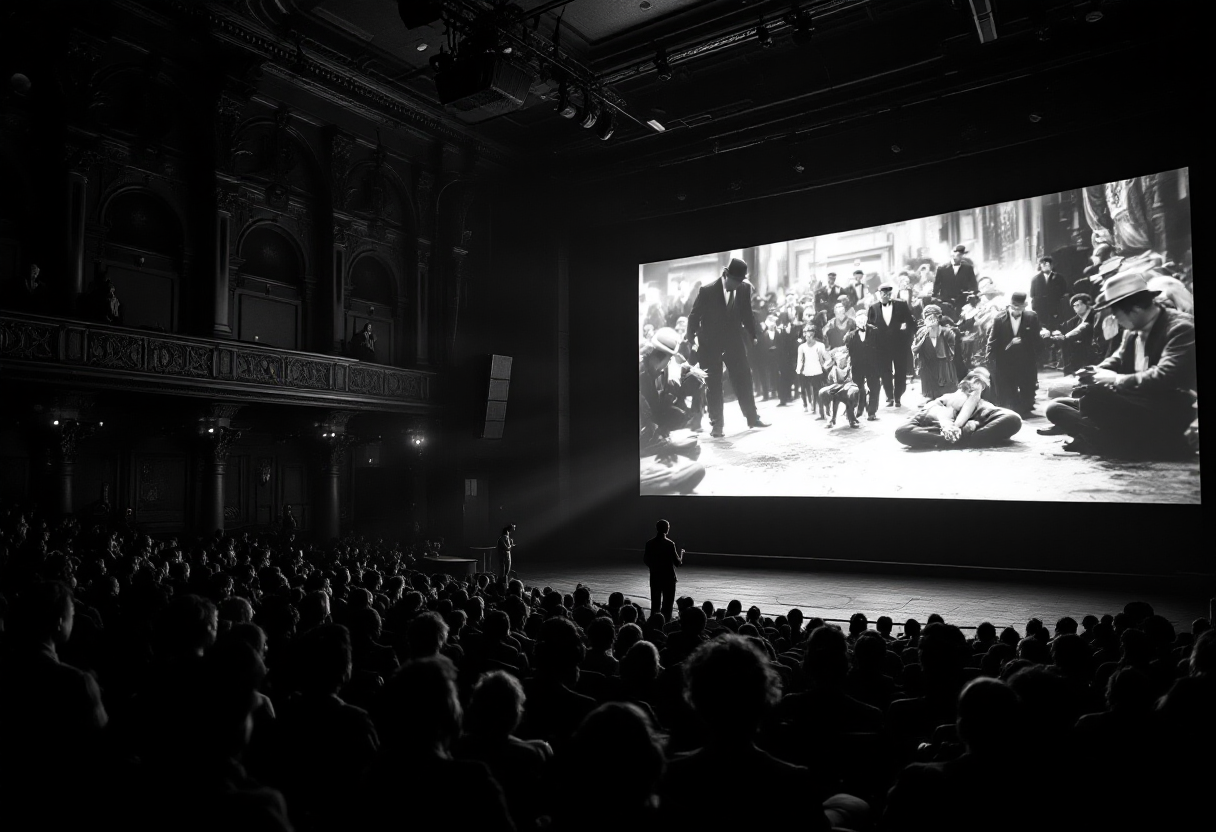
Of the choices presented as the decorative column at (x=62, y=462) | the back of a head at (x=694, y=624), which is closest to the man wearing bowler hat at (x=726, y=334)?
the decorative column at (x=62, y=462)

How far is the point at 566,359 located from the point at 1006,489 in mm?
11199

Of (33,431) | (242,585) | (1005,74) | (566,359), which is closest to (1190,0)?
(1005,74)

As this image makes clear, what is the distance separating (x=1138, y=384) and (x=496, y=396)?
13.4 m

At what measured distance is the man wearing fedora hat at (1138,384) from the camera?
13797 millimetres

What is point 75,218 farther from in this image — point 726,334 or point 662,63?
point 726,334

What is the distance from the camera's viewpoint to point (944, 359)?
15.9m

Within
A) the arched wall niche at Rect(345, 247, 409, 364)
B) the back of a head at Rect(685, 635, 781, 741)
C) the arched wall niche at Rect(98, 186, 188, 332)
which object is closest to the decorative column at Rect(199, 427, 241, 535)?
the arched wall niche at Rect(98, 186, 188, 332)

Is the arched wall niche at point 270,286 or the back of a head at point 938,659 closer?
the back of a head at point 938,659

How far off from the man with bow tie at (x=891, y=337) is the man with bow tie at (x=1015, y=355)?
162 cm

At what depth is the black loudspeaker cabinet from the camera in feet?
64.6

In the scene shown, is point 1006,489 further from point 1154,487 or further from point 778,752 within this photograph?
point 778,752

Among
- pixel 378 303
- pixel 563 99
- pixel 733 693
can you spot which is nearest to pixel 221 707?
pixel 733 693

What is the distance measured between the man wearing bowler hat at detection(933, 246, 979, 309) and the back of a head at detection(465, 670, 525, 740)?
50.8 ft

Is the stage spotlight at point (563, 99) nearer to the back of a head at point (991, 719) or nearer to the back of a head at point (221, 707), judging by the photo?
the back of a head at point (221, 707)
